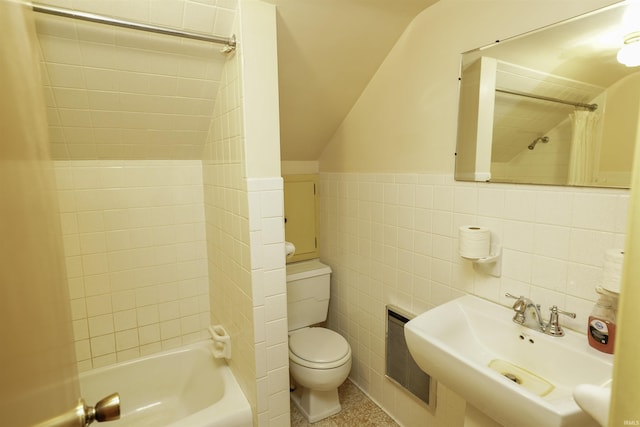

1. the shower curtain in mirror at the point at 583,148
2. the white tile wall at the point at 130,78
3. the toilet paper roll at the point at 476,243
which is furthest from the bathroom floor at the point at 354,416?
the white tile wall at the point at 130,78

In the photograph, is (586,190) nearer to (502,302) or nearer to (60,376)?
(502,302)

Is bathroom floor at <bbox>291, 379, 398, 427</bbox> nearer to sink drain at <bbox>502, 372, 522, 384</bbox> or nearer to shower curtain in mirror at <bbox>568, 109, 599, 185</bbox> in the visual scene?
sink drain at <bbox>502, 372, 522, 384</bbox>

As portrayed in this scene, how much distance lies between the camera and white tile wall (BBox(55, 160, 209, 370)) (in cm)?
177

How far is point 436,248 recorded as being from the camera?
159 cm

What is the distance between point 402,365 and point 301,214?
3.90ft

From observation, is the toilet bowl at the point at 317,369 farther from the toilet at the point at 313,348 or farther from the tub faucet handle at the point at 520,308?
the tub faucet handle at the point at 520,308

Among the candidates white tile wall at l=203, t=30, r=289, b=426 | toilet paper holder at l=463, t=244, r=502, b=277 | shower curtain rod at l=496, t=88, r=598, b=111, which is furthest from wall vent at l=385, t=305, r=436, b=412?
shower curtain rod at l=496, t=88, r=598, b=111

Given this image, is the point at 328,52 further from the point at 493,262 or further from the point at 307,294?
the point at 307,294

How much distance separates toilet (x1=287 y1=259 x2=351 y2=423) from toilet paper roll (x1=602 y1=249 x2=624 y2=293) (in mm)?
1334

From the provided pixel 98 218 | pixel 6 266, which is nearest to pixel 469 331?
pixel 6 266

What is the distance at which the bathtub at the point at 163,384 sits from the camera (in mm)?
1804

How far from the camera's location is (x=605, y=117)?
3.37 feet

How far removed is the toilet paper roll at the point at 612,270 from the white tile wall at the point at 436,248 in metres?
0.13

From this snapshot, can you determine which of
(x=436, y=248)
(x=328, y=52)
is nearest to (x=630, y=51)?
(x=436, y=248)
